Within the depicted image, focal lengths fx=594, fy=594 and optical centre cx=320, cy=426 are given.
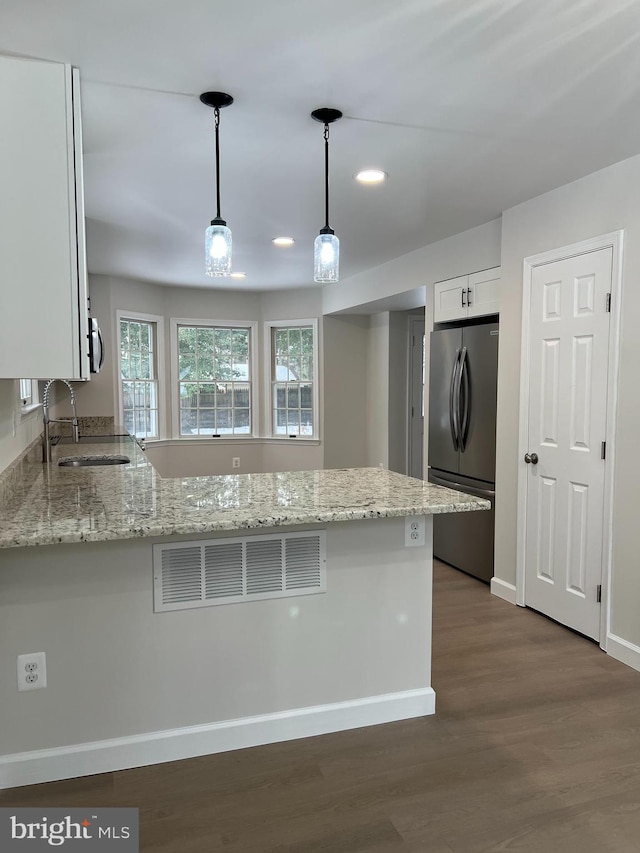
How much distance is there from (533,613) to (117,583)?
253 cm

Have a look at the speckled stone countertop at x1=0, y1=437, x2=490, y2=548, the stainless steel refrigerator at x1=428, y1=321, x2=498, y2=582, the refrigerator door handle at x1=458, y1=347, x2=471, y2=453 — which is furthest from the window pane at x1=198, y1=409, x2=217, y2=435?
the speckled stone countertop at x1=0, y1=437, x2=490, y2=548

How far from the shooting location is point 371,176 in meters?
3.10

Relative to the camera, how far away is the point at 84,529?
1.79 meters

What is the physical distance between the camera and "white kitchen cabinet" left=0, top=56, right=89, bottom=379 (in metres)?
1.88

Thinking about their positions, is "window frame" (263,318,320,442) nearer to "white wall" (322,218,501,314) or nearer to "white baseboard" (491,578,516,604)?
"white wall" (322,218,501,314)

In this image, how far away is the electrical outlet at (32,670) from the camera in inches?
77.3

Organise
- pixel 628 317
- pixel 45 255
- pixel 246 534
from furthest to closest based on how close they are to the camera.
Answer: pixel 628 317 < pixel 246 534 < pixel 45 255

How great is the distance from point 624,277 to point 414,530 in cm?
167

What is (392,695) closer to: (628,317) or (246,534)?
(246,534)

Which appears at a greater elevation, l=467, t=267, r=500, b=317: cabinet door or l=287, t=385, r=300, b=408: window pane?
l=467, t=267, r=500, b=317: cabinet door

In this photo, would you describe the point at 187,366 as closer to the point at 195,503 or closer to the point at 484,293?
the point at 484,293

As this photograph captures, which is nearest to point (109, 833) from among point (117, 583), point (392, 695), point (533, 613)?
point (117, 583)

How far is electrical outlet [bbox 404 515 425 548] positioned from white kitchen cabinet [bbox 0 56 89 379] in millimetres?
1372

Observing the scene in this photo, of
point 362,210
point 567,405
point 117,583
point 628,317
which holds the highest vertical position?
point 362,210
